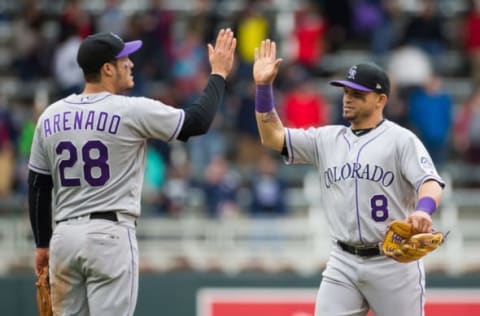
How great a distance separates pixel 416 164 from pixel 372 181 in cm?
31

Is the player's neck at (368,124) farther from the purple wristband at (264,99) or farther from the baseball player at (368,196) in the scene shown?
the purple wristband at (264,99)

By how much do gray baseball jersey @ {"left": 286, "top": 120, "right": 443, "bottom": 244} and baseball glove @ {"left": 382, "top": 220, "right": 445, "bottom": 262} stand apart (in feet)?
1.14

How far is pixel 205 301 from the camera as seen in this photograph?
40.8 ft

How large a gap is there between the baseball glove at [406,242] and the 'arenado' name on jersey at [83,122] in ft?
5.52

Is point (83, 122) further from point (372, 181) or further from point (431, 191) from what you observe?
point (431, 191)

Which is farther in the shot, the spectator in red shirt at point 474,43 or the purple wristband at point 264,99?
the spectator in red shirt at point 474,43

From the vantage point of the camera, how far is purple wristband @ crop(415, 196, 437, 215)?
23.0ft

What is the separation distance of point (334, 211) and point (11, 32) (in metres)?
10.1

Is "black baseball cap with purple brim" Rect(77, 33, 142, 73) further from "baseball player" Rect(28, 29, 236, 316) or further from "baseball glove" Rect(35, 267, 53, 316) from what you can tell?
"baseball glove" Rect(35, 267, 53, 316)

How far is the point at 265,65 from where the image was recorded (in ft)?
25.5

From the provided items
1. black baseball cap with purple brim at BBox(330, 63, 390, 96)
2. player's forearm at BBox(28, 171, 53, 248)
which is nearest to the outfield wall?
black baseball cap with purple brim at BBox(330, 63, 390, 96)

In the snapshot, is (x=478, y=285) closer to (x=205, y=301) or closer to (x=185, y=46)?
(x=205, y=301)

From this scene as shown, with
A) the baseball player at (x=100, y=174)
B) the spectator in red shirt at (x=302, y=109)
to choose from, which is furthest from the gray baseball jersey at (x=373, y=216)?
the spectator in red shirt at (x=302, y=109)

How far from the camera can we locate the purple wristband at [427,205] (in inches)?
276
